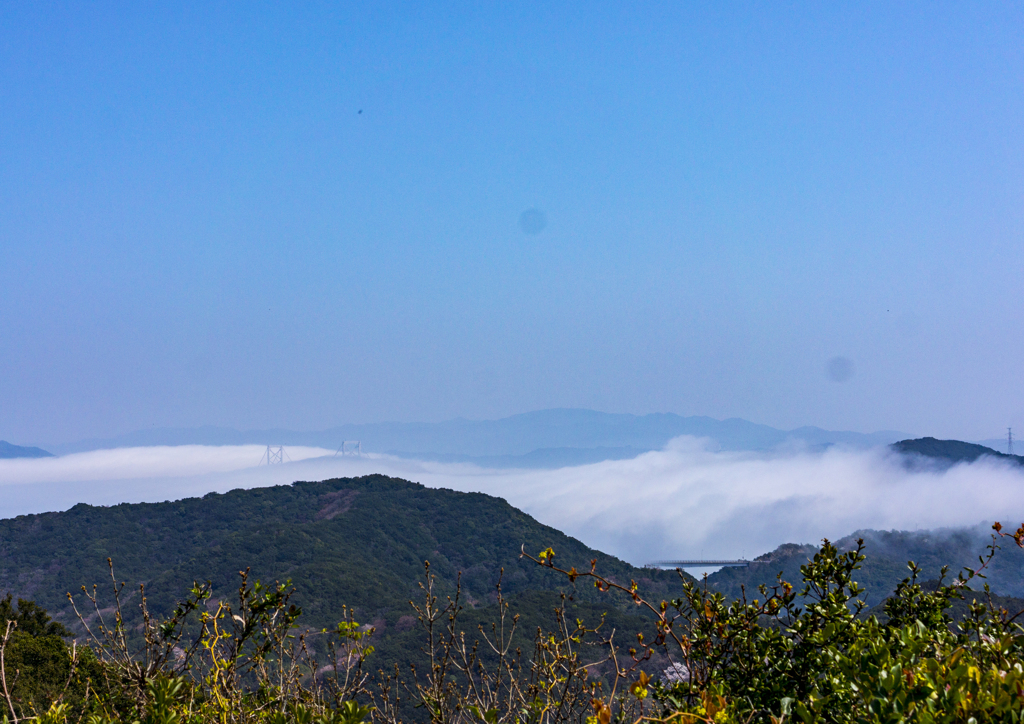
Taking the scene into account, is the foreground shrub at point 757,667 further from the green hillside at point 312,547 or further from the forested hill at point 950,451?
the forested hill at point 950,451

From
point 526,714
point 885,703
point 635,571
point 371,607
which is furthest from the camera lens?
point 635,571

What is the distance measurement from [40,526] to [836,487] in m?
181

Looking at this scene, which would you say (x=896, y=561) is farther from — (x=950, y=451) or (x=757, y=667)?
(x=757, y=667)

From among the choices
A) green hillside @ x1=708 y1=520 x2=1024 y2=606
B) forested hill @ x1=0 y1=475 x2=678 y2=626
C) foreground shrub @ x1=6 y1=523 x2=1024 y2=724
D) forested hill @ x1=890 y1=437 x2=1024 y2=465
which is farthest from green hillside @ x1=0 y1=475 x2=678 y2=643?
forested hill @ x1=890 y1=437 x2=1024 y2=465

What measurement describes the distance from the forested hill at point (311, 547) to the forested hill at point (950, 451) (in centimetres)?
10861

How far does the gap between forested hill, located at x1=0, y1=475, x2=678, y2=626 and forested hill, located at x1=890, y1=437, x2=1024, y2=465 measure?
10861cm

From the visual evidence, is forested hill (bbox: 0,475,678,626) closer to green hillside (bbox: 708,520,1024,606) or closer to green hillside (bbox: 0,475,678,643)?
green hillside (bbox: 0,475,678,643)

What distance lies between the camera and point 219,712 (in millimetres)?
4891

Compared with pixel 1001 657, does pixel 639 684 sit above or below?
below

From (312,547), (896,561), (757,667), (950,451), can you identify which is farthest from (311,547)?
(950,451)

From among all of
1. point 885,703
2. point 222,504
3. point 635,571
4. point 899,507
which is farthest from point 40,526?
point 899,507

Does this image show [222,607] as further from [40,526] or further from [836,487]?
[836,487]

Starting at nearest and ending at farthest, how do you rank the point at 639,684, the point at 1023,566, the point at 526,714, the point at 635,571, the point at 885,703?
the point at 885,703
the point at 639,684
the point at 526,714
the point at 635,571
the point at 1023,566

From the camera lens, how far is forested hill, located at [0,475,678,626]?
5741cm
